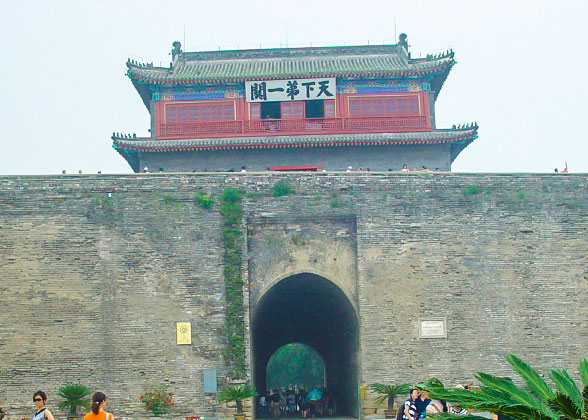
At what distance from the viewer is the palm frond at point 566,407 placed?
5746mm

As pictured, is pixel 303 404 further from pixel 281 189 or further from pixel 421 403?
pixel 421 403

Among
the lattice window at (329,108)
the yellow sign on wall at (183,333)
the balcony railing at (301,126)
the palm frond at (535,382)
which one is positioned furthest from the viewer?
the lattice window at (329,108)

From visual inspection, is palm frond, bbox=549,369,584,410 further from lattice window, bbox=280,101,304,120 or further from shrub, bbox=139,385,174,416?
lattice window, bbox=280,101,304,120

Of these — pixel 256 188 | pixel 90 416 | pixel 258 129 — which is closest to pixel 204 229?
pixel 256 188

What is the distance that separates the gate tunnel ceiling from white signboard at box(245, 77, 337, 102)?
6028 mm

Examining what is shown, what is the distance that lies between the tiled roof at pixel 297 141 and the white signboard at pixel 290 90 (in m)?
1.44

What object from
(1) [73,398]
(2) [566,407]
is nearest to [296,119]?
(1) [73,398]

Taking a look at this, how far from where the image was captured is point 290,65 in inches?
997

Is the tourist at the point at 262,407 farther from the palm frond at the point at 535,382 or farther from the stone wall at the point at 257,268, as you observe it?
the palm frond at the point at 535,382

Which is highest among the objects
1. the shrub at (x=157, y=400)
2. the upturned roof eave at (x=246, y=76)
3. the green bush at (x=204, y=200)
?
the upturned roof eave at (x=246, y=76)

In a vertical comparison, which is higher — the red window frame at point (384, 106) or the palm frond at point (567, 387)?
the red window frame at point (384, 106)

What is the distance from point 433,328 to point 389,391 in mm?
1804

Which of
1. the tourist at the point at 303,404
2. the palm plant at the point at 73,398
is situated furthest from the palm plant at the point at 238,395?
the tourist at the point at 303,404

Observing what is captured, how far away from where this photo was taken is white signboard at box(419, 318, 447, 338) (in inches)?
705
